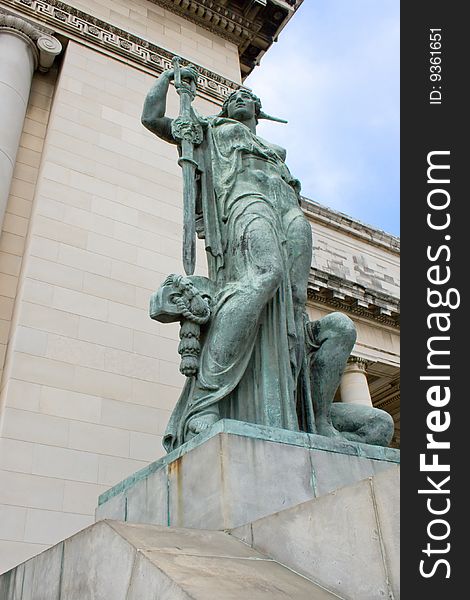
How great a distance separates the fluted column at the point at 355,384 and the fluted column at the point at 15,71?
34.3ft

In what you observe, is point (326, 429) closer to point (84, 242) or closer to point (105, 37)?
point (84, 242)

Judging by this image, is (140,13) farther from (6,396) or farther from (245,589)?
(245,589)

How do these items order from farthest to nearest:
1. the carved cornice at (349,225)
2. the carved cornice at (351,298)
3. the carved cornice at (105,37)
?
the carved cornice at (349,225), the carved cornice at (351,298), the carved cornice at (105,37)

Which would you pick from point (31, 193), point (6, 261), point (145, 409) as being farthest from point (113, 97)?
point (145, 409)

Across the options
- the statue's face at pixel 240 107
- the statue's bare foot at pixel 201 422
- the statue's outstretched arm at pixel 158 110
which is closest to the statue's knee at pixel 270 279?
the statue's bare foot at pixel 201 422

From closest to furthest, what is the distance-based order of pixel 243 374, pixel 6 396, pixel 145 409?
pixel 243 374
pixel 6 396
pixel 145 409

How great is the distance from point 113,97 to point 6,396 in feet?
22.1

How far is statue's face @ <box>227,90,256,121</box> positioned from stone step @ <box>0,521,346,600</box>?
3.87 m

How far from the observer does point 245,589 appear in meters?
2.17

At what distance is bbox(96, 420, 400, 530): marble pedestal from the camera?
328 cm

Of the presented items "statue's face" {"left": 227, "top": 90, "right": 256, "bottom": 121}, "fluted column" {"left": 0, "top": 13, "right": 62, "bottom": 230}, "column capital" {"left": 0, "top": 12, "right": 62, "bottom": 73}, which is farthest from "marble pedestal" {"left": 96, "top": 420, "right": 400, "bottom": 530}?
"column capital" {"left": 0, "top": 12, "right": 62, "bottom": 73}

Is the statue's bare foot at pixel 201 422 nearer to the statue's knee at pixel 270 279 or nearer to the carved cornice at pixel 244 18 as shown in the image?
the statue's knee at pixel 270 279

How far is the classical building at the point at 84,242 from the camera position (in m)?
7.78

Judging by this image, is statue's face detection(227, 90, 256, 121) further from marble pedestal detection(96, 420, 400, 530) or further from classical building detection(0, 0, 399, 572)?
classical building detection(0, 0, 399, 572)
